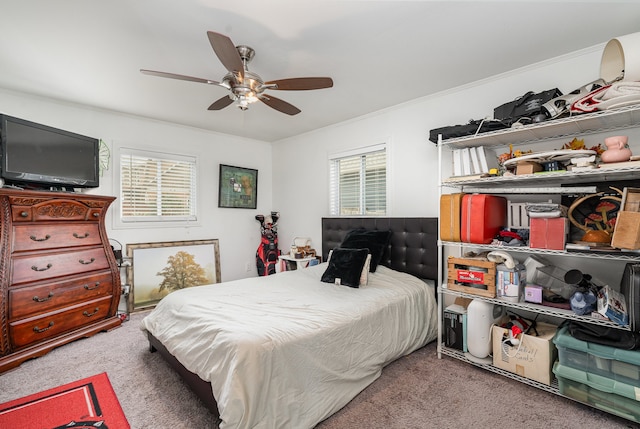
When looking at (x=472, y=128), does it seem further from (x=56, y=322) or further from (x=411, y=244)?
(x=56, y=322)

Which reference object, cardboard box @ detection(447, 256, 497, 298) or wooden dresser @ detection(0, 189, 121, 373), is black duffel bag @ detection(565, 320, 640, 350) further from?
wooden dresser @ detection(0, 189, 121, 373)

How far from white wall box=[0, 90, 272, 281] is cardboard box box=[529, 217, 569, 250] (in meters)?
3.98

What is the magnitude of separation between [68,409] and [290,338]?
1571mm

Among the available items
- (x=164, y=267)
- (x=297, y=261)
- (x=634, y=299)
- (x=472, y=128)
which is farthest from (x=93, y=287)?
(x=634, y=299)

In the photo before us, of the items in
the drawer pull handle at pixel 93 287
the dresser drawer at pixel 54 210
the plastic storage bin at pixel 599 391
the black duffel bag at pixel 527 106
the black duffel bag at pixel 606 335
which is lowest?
the plastic storage bin at pixel 599 391

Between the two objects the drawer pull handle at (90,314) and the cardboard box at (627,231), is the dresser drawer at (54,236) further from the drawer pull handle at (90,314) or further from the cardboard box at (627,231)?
the cardboard box at (627,231)

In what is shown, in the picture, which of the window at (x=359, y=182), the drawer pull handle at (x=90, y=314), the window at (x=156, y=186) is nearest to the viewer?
the drawer pull handle at (x=90, y=314)

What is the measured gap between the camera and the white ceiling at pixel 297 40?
1.77m

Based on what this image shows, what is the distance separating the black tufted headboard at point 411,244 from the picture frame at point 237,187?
2.21 m

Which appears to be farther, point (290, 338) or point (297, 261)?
point (297, 261)

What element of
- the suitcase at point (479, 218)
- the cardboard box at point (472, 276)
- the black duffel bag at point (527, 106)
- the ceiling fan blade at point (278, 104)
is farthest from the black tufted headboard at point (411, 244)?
the ceiling fan blade at point (278, 104)

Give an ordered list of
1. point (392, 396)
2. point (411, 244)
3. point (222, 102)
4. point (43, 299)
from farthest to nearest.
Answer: point (411, 244), point (43, 299), point (222, 102), point (392, 396)

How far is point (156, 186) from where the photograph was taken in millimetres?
3986

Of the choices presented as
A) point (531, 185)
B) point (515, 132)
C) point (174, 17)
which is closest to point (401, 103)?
point (515, 132)
